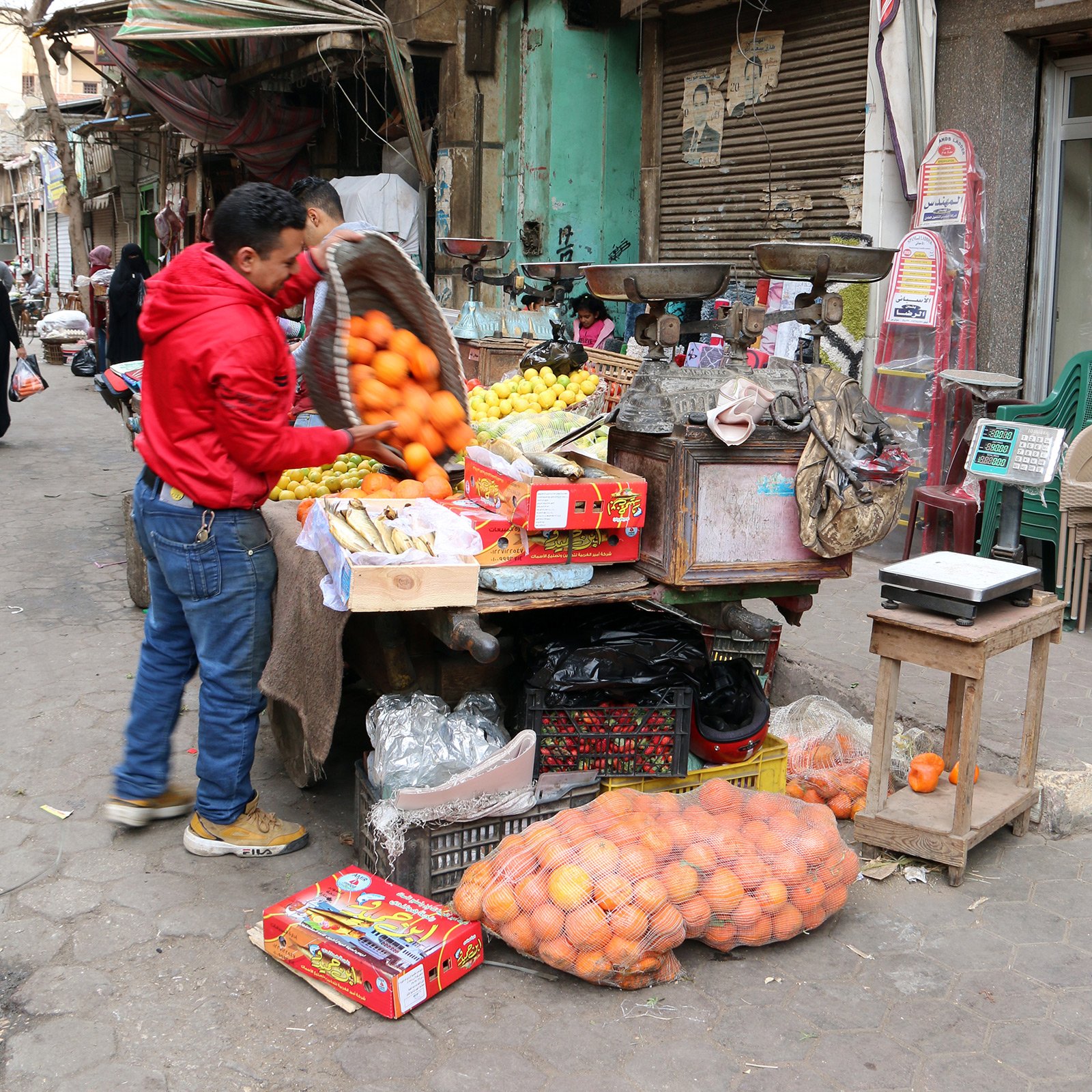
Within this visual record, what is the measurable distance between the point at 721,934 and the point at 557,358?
9.99ft

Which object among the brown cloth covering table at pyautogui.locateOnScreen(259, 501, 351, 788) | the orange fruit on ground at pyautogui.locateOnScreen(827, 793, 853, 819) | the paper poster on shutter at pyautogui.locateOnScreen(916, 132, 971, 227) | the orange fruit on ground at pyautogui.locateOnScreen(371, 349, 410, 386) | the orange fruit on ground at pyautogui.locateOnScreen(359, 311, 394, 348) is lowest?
the orange fruit on ground at pyautogui.locateOnScreen(827, 793, 853, 819)

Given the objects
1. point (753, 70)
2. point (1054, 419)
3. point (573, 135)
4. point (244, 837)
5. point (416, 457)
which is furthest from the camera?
point (573, 135)

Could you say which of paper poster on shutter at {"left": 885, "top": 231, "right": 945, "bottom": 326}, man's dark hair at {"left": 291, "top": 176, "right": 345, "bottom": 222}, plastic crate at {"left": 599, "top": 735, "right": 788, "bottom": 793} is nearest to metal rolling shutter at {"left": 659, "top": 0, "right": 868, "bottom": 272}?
paper poster on shutter at {"left": 885, "top": 231, "right": 945, "bottom": 326}

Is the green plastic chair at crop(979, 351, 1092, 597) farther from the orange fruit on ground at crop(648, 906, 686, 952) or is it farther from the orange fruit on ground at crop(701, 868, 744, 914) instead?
the orange fruit on ground at crop(648, 906, 686, 952)

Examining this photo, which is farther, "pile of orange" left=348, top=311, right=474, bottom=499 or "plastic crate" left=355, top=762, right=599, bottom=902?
"pile of orange" left=348, top=311, right=474, bottom=499

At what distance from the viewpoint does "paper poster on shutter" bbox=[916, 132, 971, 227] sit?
664cm

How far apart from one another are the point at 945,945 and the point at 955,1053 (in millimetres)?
484

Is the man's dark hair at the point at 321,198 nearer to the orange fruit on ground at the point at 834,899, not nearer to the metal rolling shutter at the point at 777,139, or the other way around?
the orange fruit on ground at the point at 834,899

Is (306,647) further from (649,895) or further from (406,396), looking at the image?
(649,895)

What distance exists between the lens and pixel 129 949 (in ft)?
9.82

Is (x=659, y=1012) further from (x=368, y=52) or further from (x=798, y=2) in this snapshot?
(x=368, y=52)

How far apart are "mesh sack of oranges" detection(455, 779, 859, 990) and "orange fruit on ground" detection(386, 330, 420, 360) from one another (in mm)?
1726

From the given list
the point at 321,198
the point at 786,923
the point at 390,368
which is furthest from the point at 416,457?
the point at 786,923

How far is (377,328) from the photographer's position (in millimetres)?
3967
